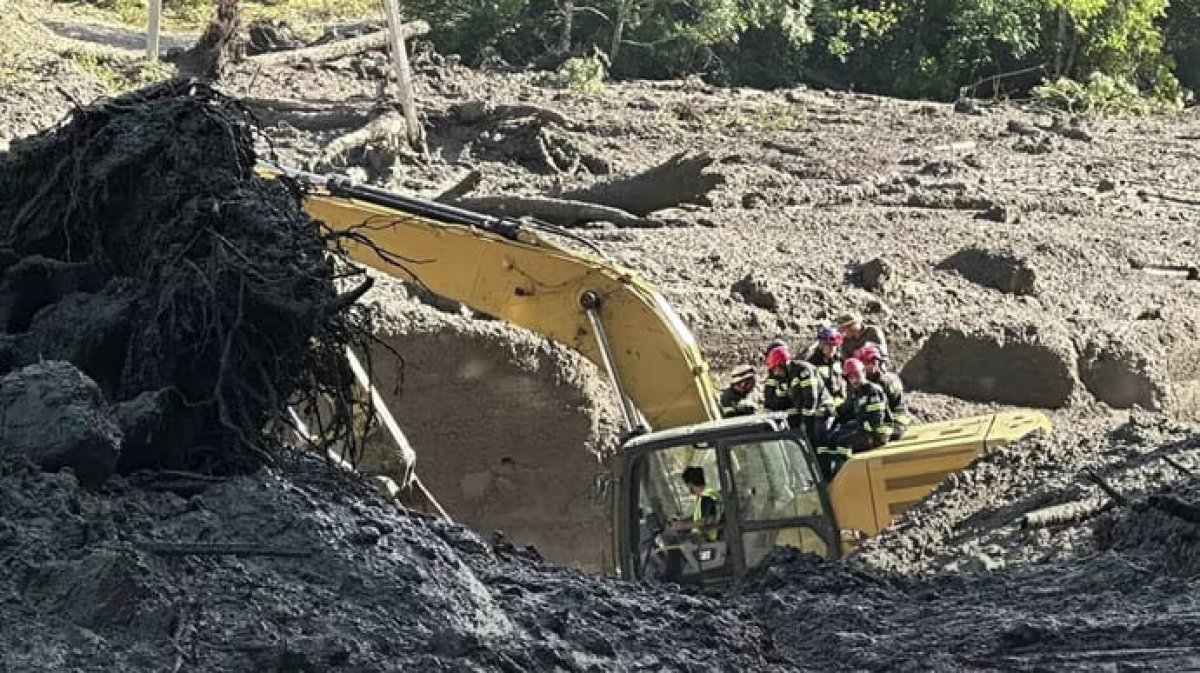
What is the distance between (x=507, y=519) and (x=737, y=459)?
462 cm

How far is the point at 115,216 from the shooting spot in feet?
22.5

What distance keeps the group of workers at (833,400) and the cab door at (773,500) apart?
76 centimetres

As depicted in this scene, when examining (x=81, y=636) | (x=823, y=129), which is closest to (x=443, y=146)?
(x=823, y=129)

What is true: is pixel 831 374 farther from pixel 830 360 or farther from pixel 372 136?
pixel 372 136

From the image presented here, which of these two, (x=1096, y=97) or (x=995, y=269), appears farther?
(x=1096, y=97)

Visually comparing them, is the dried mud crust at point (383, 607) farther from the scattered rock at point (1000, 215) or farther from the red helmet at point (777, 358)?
the scattered rock at point (1000, 215)

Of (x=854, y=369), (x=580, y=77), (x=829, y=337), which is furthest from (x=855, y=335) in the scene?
(x=580, y=77)

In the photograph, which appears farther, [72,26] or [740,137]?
[72,26]

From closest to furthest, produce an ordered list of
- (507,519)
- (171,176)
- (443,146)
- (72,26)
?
(171,176)
(507,519)
(443,146)
(72,26)

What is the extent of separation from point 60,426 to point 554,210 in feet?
41.5


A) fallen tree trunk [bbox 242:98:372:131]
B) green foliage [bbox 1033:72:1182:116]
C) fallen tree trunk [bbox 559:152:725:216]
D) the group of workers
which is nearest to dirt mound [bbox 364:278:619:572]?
the group of workers

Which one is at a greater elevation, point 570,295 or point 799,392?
point 570,295

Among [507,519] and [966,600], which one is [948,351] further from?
[966,600]

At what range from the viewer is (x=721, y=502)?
1051 cm
